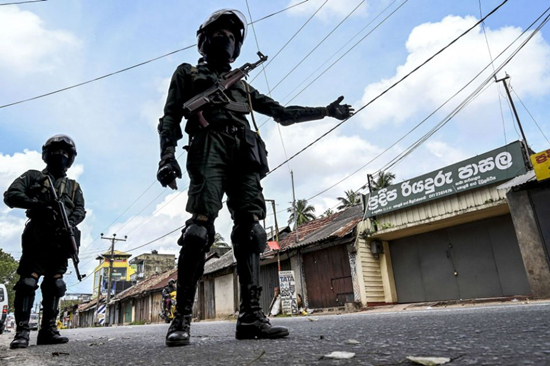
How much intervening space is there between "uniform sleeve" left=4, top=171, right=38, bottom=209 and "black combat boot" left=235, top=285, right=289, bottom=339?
6.72 feet

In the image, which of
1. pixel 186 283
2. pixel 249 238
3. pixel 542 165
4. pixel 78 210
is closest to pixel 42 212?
pixel 78 210

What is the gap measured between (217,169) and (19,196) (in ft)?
6.35

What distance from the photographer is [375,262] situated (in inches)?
573

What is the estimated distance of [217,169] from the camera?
2.28 m

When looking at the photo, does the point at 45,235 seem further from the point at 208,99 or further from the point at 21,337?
the point at 208,99

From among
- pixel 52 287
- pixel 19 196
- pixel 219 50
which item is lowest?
pixel 52 287

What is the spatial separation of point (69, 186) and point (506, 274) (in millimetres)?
12192

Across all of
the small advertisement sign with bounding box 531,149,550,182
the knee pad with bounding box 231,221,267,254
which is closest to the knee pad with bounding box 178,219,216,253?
the knee pad with bounding box 231,221,267,254

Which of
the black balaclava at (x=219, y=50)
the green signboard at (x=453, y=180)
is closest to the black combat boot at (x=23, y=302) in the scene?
the black balaclava at (x=219, y=50)

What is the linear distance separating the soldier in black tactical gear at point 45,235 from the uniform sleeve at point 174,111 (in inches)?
61.3

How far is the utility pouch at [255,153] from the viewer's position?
241cm

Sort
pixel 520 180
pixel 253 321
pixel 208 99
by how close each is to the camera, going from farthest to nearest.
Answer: pixel 520 180, pixel 208 99, pixel 253 321

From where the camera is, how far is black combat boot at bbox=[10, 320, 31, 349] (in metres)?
2.71

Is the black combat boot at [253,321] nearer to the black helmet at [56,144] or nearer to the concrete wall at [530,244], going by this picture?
the black helmet at [56,144]
